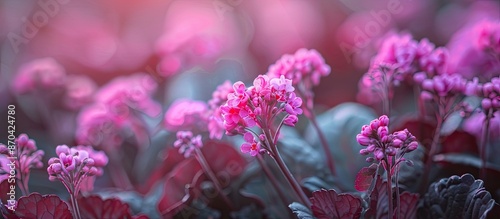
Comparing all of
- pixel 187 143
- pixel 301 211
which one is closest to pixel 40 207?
pixel 187 143

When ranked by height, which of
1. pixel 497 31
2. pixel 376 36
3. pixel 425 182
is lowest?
pixel 425 182

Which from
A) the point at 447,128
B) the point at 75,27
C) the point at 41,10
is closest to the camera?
the point at 447,128

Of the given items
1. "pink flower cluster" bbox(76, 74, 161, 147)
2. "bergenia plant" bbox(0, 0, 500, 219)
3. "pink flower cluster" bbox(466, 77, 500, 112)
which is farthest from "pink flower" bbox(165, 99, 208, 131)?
"pink flower cluster" bbox(466, 77, 500, 112)

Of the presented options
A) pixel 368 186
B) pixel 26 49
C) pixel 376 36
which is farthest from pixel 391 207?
pixel 26 49

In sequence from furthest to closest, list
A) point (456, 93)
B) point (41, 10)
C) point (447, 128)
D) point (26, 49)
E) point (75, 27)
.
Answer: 1. point (75, 27)
2. point (26, 49)
3. point (41, 10)
4. point (447, 128)
5. point (456, 93)

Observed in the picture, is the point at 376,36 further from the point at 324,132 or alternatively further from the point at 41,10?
the point at 41,10

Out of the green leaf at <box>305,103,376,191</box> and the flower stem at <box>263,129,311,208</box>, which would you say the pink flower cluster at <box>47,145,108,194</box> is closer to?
the flower stem at <box>263,129,311,208</box>

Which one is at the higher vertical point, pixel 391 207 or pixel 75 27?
pixel 75 27

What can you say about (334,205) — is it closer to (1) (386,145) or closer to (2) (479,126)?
(1) (386,145)

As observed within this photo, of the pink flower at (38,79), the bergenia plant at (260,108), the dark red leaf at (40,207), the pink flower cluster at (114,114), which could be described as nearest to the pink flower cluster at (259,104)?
the bergenia plant at (260,108)
